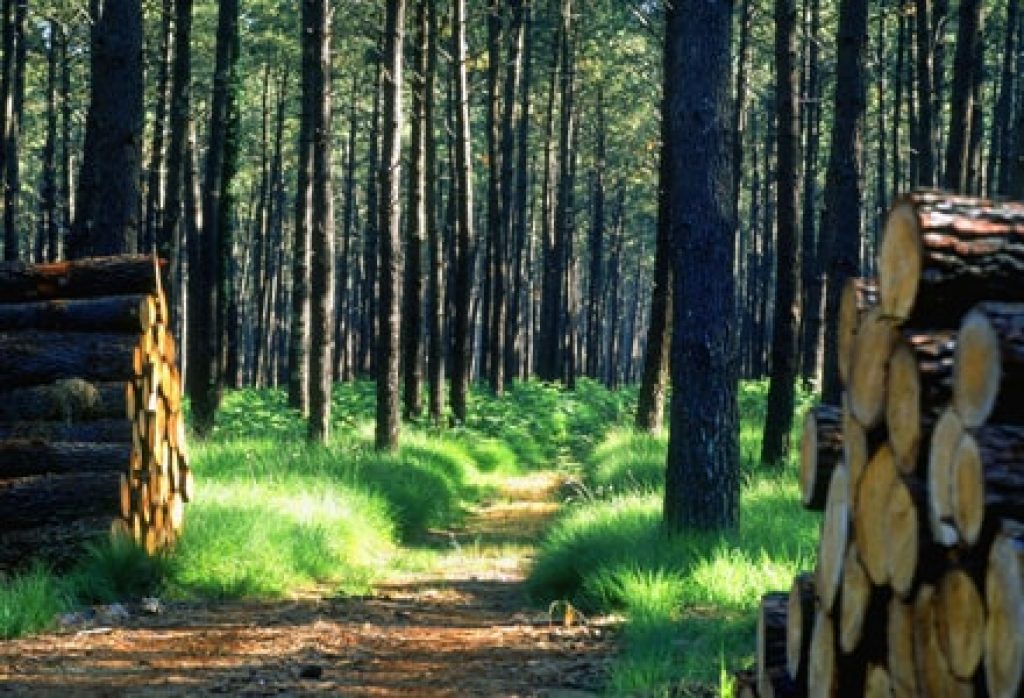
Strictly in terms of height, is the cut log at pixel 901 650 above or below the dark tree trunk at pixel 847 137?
below

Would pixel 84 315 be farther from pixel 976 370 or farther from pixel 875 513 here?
pixel 976 370

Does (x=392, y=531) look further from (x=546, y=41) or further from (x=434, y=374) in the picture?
(x=546, y=41)

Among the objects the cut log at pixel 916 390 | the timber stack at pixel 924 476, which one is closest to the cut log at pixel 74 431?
the timber stack at pixel 924 476

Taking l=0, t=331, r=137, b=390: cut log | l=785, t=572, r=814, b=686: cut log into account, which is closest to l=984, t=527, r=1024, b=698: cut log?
l=785, t=572, r=814, b=686: cut log

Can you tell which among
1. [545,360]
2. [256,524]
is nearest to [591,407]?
[545,360]

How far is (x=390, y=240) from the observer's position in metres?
15.3

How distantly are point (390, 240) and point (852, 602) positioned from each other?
473 inches

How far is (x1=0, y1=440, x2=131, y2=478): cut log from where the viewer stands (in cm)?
853

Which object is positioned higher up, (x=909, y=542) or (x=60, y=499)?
(x=909, y=542)

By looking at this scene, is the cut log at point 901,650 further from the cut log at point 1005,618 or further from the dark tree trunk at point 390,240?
the dark tree trunk at point 390,240

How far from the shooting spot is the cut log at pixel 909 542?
3.34 metres

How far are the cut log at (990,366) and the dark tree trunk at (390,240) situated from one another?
11949 millimetres

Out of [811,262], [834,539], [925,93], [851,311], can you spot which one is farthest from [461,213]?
[834,539]

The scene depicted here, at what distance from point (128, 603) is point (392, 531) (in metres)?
4.09
